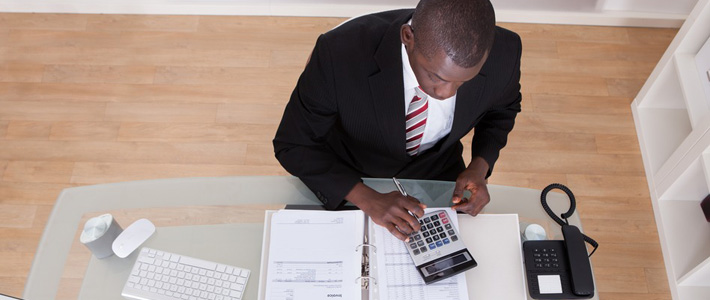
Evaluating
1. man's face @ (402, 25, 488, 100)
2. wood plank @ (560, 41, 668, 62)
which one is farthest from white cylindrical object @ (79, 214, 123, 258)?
wood plank @ (560, 41, 668, 62)

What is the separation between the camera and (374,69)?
1.39 meters

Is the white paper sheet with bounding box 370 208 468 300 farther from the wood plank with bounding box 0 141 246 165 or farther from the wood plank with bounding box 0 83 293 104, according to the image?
the wood plank with bounding box 0 83 293 104

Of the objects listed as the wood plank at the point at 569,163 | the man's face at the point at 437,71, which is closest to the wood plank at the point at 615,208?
the wood plank at the point at 569,163

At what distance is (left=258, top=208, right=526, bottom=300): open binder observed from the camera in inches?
53.9

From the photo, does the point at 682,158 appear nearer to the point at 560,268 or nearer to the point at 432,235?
the point at 560,268

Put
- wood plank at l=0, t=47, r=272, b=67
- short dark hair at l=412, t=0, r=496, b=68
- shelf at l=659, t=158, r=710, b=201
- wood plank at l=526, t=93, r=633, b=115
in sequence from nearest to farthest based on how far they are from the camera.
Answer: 1. short dark hair at l=412, t=0, r=496, b=68
2. shelf at l=659, t=158, r=710, b=201
3. wood plank at l=526, t=93, r=633, b=115
4. wood plank at l=0, t=47, r=272, b=67

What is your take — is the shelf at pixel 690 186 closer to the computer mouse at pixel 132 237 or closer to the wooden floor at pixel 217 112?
the wooden floor at pixel 217 112

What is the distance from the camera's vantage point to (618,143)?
8.87 ft

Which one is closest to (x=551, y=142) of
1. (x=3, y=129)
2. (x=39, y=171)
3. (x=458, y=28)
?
(x=458, y=28)

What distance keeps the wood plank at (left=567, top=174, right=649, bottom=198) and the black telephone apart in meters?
1.19


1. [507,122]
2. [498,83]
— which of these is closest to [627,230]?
[507,122]

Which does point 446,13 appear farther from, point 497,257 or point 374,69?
point 497,257

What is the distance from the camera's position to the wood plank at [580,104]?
9.12ft

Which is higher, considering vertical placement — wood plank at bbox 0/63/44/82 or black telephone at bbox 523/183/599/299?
black telephone at bbox 523/183/599/299
